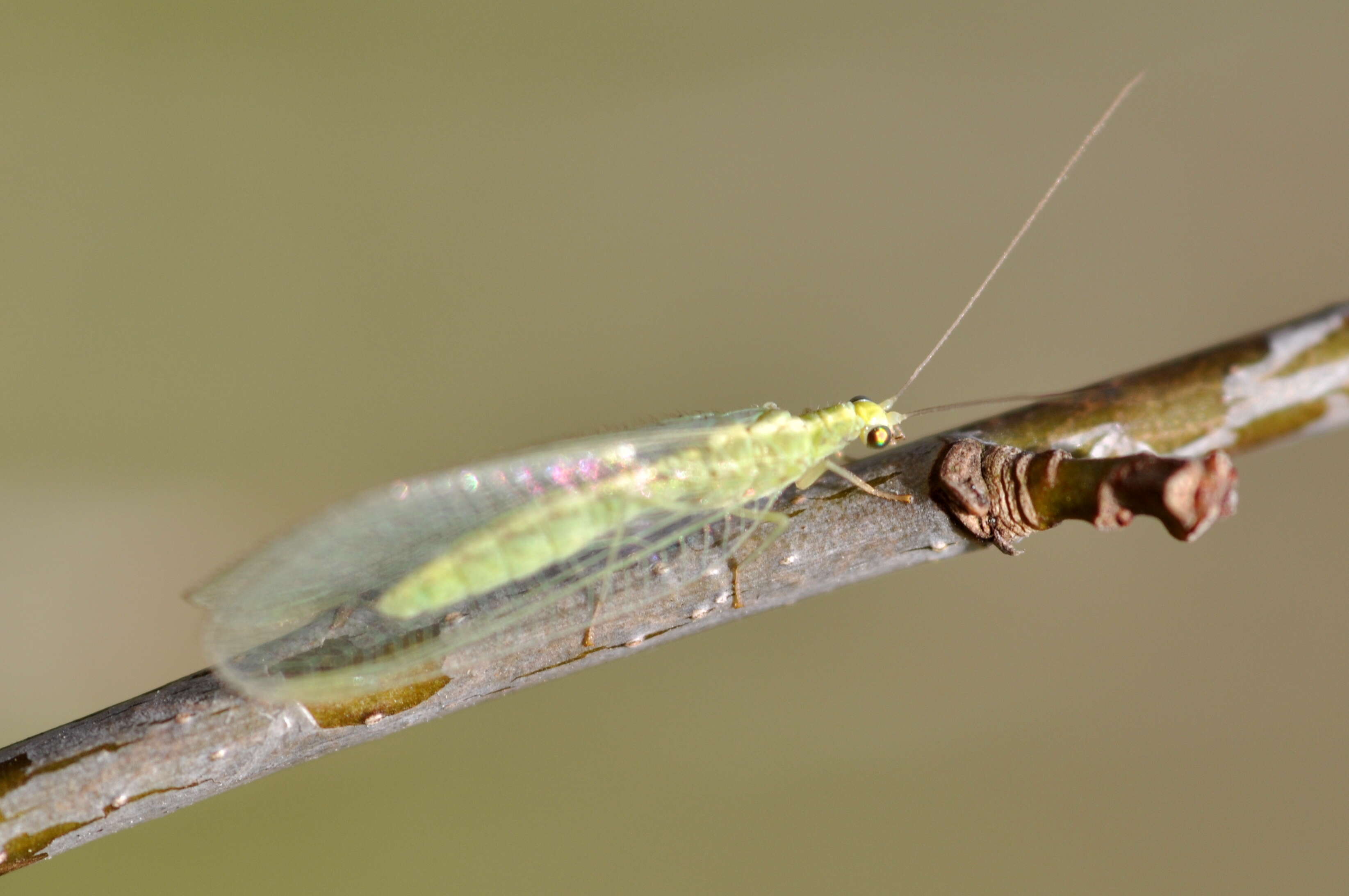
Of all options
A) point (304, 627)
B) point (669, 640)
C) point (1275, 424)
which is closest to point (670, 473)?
point (669, 640)

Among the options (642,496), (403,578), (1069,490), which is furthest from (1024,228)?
(403,578)

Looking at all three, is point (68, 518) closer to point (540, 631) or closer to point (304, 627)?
point (304, 627)

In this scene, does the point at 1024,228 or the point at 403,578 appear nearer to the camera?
the point at 1024,228

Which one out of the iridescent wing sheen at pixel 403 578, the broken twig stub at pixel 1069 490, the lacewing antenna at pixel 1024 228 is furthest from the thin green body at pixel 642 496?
the broken twig stub at pixel 1069 490

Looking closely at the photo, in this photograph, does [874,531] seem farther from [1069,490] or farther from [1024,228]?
[1024,228]

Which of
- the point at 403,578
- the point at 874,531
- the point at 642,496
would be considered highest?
the point at 642,496

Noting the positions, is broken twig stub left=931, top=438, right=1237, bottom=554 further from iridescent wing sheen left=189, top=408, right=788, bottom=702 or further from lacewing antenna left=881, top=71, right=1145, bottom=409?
iridescent wing sheen left=189, top=408, right=788, bottom=702
